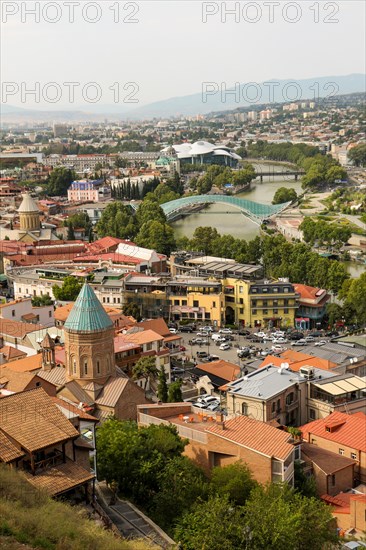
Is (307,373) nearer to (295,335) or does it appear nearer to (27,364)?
(27,364)

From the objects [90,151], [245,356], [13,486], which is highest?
[90,151]

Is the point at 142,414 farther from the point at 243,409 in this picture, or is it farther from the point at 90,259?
the point at 90,259

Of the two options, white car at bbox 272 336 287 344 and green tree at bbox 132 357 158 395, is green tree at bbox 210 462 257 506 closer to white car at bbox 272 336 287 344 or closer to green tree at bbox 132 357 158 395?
green tree at bbox 132 357 158 395

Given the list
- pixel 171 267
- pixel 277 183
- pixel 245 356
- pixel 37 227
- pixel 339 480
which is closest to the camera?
pixel 339 480

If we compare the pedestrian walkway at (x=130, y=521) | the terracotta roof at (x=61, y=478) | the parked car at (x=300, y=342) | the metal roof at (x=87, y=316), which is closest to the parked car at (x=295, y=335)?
the parked car at (x=300, y=342)

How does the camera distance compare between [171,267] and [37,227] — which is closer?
[171,267]

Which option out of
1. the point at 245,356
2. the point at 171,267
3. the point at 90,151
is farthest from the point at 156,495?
the point at 90,151
